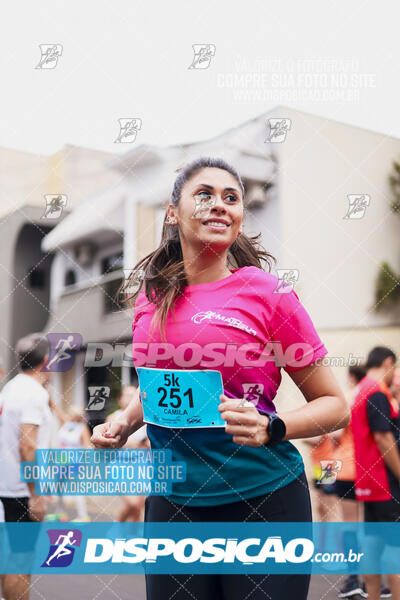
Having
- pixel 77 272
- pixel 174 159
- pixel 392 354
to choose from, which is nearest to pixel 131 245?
pixel 174 159

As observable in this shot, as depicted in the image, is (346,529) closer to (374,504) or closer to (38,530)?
(374,504)

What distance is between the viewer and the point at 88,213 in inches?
407

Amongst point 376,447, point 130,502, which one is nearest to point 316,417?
point 376,447

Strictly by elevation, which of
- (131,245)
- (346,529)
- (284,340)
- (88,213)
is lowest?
(346,529)

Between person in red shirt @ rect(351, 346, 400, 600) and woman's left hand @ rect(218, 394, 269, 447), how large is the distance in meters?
2.07

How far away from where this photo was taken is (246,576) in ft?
4.37

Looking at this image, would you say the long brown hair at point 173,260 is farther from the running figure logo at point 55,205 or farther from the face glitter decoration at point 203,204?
the running figure logo at point 55,205

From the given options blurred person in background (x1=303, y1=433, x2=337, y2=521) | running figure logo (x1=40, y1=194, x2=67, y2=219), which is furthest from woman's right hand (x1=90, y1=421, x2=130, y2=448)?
blurred person in background (x1=303, y1=433, x2=337, y2=521)

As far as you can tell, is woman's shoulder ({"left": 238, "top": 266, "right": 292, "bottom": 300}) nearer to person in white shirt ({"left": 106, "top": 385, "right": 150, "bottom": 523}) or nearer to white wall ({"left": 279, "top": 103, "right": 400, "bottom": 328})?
person in white shirt ({"left": 106, "top": 385, "right": 150, "bottom": 523})

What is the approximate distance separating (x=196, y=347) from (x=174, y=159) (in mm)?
3764

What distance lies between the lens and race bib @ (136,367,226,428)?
141 cm

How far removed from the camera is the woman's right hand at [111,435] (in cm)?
152

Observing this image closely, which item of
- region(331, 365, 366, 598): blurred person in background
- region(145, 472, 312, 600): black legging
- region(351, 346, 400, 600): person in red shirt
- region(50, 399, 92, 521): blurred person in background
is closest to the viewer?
region(145, 472, 312, 600): black legging

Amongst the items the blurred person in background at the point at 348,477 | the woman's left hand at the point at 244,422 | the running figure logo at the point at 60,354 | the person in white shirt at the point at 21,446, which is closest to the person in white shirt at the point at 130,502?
the running figure logo at the point at 60,354
